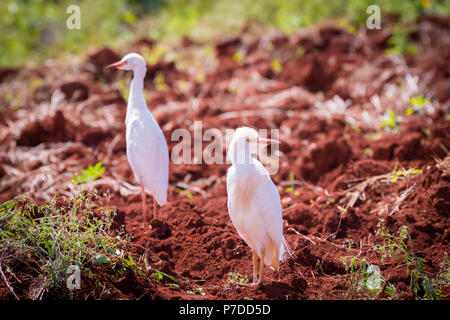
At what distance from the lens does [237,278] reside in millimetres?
3943

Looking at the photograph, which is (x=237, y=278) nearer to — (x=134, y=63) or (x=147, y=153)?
(x=147, y=153)

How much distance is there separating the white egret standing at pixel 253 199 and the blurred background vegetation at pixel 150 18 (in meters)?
8.16

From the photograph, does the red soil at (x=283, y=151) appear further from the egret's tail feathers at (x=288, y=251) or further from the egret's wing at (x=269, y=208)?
the egret's wing at (x=269, y=208)

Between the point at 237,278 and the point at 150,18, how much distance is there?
1165 centimetres

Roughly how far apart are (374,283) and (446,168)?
198 centimetres

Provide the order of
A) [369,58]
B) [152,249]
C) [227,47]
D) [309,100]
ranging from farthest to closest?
1. [227,47]
2. [369,58]
3. [309,100]
4. [152,249]

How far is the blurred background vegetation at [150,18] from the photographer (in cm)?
1136

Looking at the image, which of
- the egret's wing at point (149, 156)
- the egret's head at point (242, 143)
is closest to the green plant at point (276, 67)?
the egret's wing at point (149, 156)

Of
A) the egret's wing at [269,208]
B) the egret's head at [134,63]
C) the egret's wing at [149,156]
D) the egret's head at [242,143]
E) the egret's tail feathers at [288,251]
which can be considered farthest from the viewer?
the egret's head at [134,63]

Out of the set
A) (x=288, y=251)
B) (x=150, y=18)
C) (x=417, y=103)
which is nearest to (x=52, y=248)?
(x=288, y=251)

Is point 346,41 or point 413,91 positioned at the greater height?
point 346,41

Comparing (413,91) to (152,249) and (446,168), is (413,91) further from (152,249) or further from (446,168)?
(152,249)

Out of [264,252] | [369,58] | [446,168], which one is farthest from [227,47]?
[264,252]

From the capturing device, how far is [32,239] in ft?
11.2
